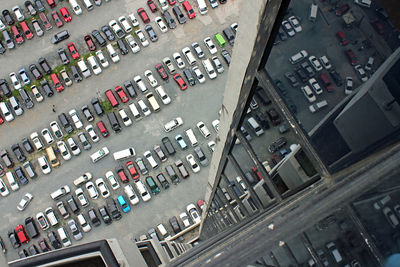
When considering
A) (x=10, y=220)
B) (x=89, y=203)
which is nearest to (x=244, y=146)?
(x=89, y=203)

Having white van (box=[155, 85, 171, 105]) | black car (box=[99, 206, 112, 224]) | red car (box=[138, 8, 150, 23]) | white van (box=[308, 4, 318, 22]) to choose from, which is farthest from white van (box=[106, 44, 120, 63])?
white van (box=[308, 4, 318, 22])

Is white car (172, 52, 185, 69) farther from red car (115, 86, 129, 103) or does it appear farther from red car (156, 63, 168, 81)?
red car (115, 86, 129, 103)

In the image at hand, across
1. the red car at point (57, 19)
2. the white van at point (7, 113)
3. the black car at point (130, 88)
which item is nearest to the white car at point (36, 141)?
the white van at point (7, 113)

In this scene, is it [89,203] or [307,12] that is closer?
[307,12]

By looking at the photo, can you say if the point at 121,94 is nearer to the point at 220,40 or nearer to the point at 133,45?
the point at 133,45

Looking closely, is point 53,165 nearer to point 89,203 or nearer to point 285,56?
point 89,203

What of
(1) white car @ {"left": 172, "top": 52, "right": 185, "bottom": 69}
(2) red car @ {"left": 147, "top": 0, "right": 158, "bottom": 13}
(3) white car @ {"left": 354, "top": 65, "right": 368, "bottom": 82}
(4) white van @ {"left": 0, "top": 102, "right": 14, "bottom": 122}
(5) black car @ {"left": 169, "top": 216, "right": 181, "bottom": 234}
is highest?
(2) red car @ {"left": 147, "top": 0, "right": 158, "bottom": 13}
